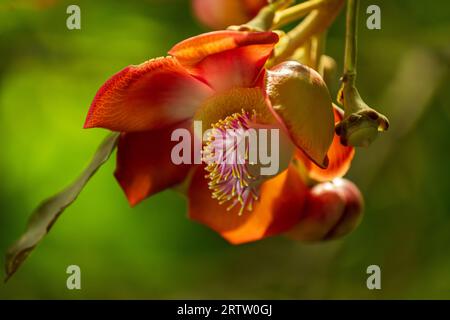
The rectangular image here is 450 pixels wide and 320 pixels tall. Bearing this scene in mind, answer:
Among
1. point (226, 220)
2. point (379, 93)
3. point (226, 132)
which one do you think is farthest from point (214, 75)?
point (379, 93)

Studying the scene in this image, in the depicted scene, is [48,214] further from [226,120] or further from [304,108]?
[304,108]

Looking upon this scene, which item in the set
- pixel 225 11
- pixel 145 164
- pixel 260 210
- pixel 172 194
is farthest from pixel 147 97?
pixel 172 194

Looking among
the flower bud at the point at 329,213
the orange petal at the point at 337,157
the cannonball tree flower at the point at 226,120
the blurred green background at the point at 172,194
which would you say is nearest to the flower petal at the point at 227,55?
the cannonball tree flower at the point at 226,120

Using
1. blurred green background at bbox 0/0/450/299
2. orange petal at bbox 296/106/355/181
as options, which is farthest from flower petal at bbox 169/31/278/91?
blurred green background at bbox 0/0/450/299

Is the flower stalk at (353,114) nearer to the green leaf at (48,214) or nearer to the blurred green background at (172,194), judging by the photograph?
the green leaf at (48,214)

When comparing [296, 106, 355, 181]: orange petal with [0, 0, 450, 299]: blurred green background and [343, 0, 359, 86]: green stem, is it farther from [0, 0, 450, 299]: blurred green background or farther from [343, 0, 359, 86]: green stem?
[0, 0, 450, 299]: blurred green background
